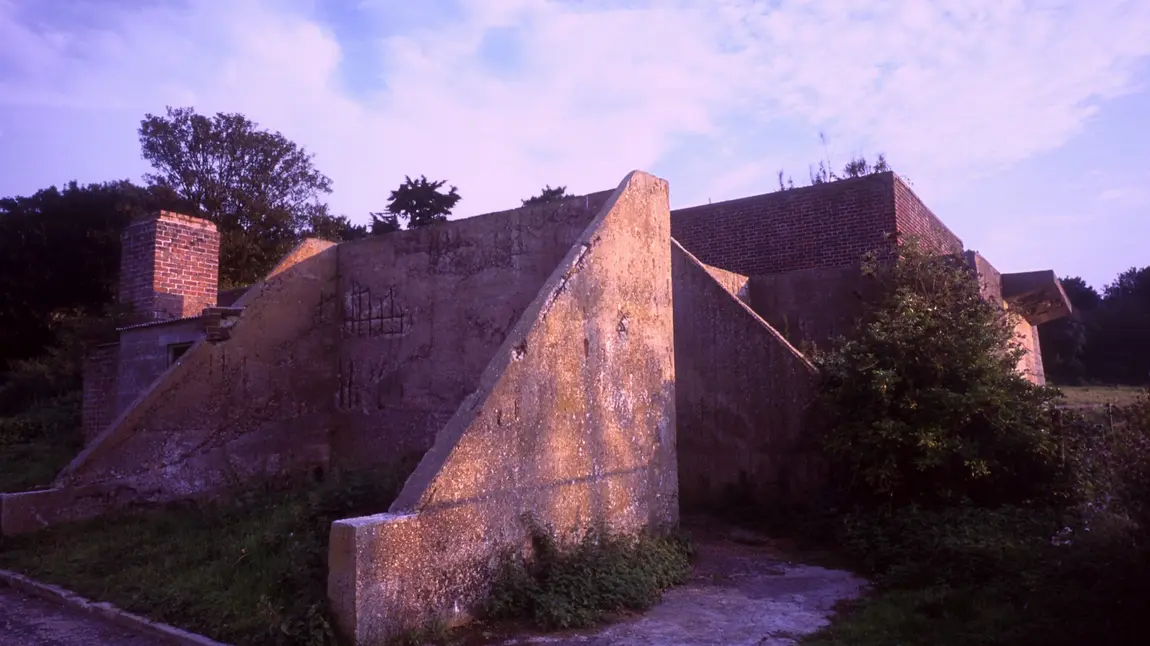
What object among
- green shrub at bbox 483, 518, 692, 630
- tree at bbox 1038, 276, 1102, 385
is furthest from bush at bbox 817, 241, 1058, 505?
tree at bbox 1038, 276, 1102, 385

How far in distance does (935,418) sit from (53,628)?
7.87 m

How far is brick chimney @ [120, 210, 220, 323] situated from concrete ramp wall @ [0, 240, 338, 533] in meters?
3.34

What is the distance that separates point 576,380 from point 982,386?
14.2ft

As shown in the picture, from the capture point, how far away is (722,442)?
10109 millimetres

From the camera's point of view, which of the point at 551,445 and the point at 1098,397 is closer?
the point at 551,445

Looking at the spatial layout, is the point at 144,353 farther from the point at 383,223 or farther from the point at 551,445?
the point at 383,223

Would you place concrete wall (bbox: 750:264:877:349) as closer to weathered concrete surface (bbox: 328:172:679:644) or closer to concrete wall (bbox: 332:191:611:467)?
weathered concrete surface (bbox: 328:172:679:644)

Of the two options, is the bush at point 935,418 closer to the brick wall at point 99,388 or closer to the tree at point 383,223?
the brick wall at point 99,388

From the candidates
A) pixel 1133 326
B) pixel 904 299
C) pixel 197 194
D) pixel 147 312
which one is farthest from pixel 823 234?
pixel 1133 326

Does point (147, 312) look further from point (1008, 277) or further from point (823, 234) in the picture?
point (1008, 277)

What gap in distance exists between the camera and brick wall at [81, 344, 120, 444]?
11500 millimetres

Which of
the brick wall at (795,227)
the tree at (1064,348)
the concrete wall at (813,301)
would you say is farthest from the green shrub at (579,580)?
the tree at (1064,348)

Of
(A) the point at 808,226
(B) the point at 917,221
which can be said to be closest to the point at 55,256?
(A) the point at 808,226

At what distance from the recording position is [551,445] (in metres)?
6.46
